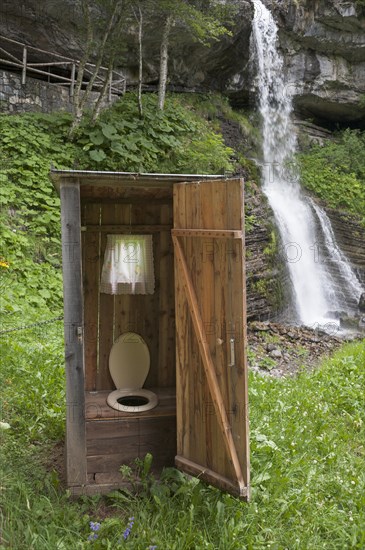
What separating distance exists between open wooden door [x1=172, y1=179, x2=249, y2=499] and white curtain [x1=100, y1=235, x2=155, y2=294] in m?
0.80

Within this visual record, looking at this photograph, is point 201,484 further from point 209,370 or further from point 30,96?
point 30,96

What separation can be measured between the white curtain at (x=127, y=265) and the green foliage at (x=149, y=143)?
18.3 feet

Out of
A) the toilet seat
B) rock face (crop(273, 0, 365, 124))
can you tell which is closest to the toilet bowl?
the toilet seat

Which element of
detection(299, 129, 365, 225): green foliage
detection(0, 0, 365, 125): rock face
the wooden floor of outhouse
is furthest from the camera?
detection(299, 129, 365, 225): green foliage

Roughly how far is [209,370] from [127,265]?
1434mm

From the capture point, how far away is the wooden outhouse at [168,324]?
321 centimetres

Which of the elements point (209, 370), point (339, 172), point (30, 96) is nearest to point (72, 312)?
point (209, 370)

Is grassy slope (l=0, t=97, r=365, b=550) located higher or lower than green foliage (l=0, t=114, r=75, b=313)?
lower

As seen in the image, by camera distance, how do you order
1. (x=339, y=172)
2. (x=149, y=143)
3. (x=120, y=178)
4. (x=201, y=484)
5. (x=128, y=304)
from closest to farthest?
(x=120, y=178) < (x=201, y=484) < (x=128, y=304) < (x=149, y=143) < (x=339, y=172)

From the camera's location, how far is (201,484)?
3678mm

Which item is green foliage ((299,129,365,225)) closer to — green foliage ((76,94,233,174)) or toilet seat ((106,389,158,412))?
green foliage ((76,94,233,174))

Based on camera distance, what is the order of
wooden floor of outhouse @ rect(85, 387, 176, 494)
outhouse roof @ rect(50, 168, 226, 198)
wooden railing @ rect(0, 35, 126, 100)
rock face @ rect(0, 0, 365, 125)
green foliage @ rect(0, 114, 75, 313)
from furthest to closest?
rock face @ rect(0, 0, 365, 125) < wooden railing @ rect(0, 35, 126, 100) < green foliage @ rect(0, 114, 75, 313) < wooden floor of outhouse @ rect(85, 387, 176, 494) < outhouse roof @ rect(50, 168, 226, 198)

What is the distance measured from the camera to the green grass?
314 centimetres

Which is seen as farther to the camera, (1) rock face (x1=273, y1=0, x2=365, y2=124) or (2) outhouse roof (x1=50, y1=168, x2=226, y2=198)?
(1) rock face (x1=273, y1=0, x2=365, y2=124)
